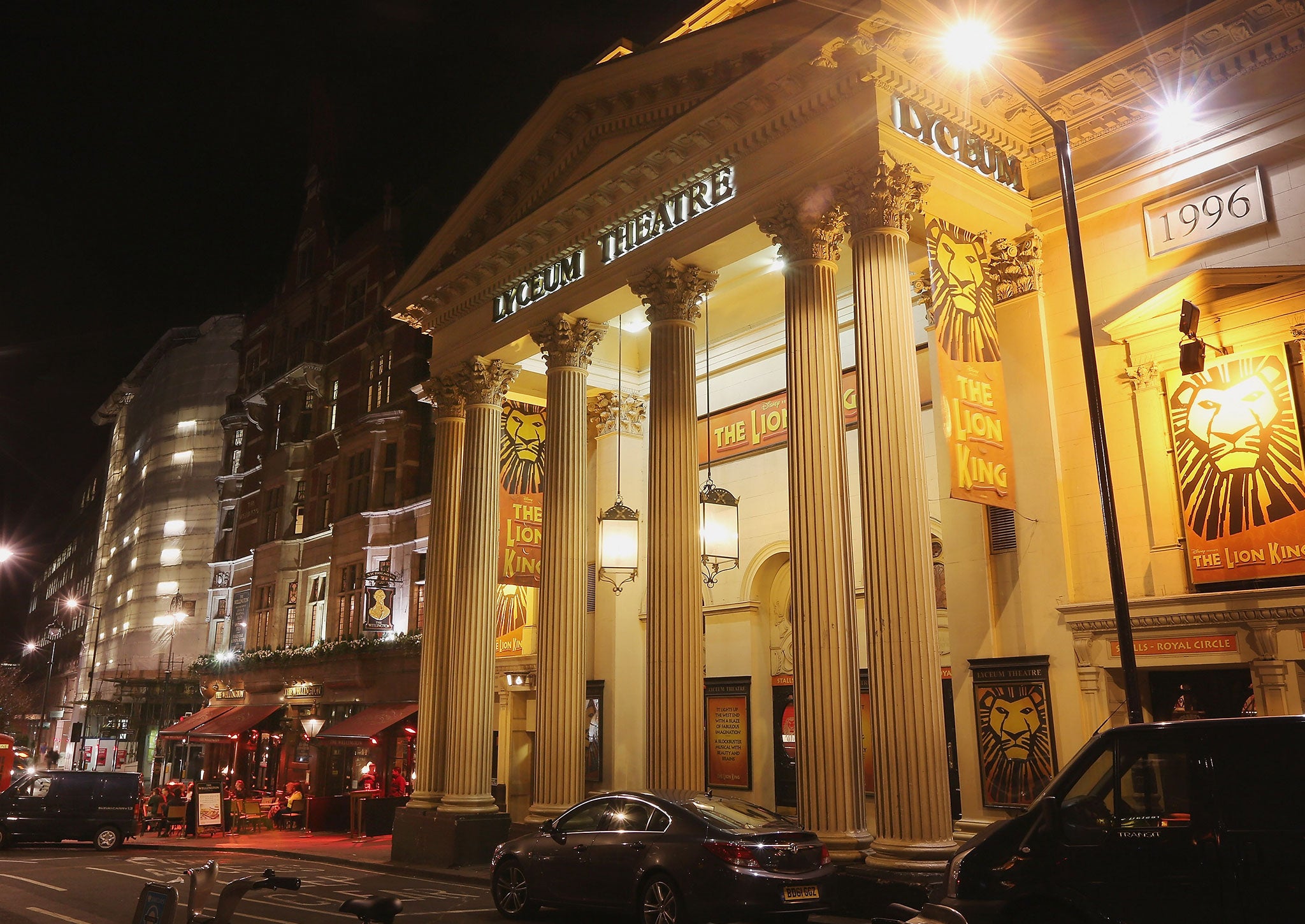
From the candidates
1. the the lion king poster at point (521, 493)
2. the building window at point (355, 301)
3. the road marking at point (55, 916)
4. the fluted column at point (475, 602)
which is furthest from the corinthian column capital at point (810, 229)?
the building window at point (355, 301)

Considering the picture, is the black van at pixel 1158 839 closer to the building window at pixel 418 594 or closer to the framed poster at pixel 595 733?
the framed poster at pixel 595 733

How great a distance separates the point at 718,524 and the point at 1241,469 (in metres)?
8.13

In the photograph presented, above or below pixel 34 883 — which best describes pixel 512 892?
above

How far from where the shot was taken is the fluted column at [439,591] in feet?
63.1

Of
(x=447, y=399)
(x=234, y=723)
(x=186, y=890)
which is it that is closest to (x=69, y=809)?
(x=447, y=399)

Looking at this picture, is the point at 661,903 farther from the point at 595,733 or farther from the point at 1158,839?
the point at 595,733

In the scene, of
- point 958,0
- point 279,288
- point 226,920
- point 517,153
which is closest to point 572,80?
point 517,153

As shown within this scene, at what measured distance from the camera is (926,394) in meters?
17.4

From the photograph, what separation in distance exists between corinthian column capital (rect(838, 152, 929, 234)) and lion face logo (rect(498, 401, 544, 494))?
9299 millimetres

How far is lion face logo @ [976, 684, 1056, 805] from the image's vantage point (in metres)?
13.1

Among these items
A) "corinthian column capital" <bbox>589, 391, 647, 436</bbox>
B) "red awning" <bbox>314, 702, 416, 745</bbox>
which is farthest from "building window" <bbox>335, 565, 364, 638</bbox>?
"corinthian column capital" <bbox>589, 391, 647, 436</bbox>

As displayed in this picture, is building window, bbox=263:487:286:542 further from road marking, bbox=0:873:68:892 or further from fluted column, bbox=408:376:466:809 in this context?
road marking, bbox=0:873:68:892

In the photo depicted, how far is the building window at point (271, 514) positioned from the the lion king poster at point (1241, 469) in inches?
1422

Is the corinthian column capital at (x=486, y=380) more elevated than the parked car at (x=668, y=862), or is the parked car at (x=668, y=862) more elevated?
the corinthian column capital at (x=486, y=380)
